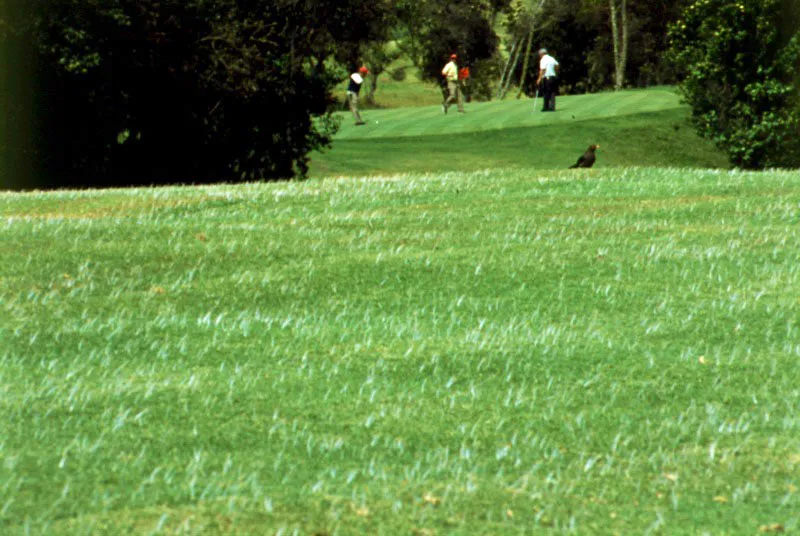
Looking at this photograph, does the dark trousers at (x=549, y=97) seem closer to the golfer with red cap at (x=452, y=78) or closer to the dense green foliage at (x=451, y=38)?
the golfer with red cap at (x=452, y=78)

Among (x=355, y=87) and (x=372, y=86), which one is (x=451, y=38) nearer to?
(x=372, y=86)

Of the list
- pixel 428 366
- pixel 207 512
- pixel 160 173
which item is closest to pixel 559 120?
pixel 160 173

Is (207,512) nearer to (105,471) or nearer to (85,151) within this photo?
(105,471)

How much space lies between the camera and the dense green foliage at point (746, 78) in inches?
1565

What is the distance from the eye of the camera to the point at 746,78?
40344 millimetres

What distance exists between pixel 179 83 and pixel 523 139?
68.1ft

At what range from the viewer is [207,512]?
6.54m

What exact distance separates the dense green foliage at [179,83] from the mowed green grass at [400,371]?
1271 cm

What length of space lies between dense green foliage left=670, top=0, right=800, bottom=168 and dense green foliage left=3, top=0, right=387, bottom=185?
1004cm

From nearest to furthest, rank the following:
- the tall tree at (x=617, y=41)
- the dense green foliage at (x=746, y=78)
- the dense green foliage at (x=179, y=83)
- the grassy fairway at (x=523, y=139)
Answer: the dense green foliage at (x=179, y=83) < the dense green foliage at (x=746, y=78) < the grassy fairway at (x=523, y=139) < the tall tree at (x=617, y=41)

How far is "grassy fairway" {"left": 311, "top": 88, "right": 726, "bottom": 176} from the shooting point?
47.4 meters

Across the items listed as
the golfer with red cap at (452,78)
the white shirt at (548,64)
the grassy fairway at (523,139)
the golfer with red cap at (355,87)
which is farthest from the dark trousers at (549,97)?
the golfer with red cap at (355,87)

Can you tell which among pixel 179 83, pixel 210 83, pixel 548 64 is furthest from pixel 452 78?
pixel 179 83

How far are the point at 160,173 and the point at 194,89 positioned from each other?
2.70 m
